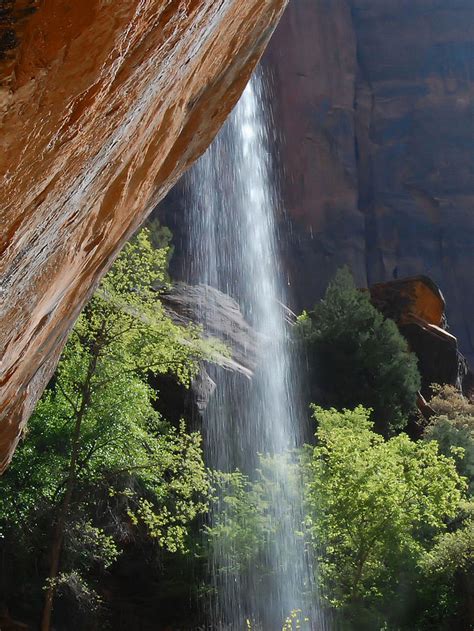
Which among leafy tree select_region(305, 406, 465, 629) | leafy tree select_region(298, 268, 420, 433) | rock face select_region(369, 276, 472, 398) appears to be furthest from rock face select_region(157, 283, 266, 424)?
rock face select_region(369, 276, 472, 398)

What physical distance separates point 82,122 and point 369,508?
534 inches

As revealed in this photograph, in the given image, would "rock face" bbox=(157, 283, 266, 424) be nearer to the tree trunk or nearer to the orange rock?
the tree trunk

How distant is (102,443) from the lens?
14.2m

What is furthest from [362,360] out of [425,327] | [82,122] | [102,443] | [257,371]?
[82,122]

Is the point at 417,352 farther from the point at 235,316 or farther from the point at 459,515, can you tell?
the point at 459,515

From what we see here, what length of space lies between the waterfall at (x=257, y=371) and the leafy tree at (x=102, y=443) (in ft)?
9.62

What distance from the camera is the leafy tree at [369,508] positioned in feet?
48.4

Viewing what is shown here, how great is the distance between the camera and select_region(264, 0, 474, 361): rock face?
151ft

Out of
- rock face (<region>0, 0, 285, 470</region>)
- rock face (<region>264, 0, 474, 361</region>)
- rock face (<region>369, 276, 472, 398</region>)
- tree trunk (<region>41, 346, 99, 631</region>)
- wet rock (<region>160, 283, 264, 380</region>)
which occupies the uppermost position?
rock face (<region>264, 0, 474, 361</region>)

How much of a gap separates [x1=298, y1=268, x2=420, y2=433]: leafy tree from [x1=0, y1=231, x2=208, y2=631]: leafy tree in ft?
43.3

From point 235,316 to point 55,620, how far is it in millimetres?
14276

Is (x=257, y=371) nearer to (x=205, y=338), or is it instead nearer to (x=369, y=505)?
(x=205, y=338)

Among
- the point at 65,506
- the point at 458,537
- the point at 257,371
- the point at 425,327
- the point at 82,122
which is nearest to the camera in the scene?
the point at 82,122

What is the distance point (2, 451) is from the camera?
258 inches
